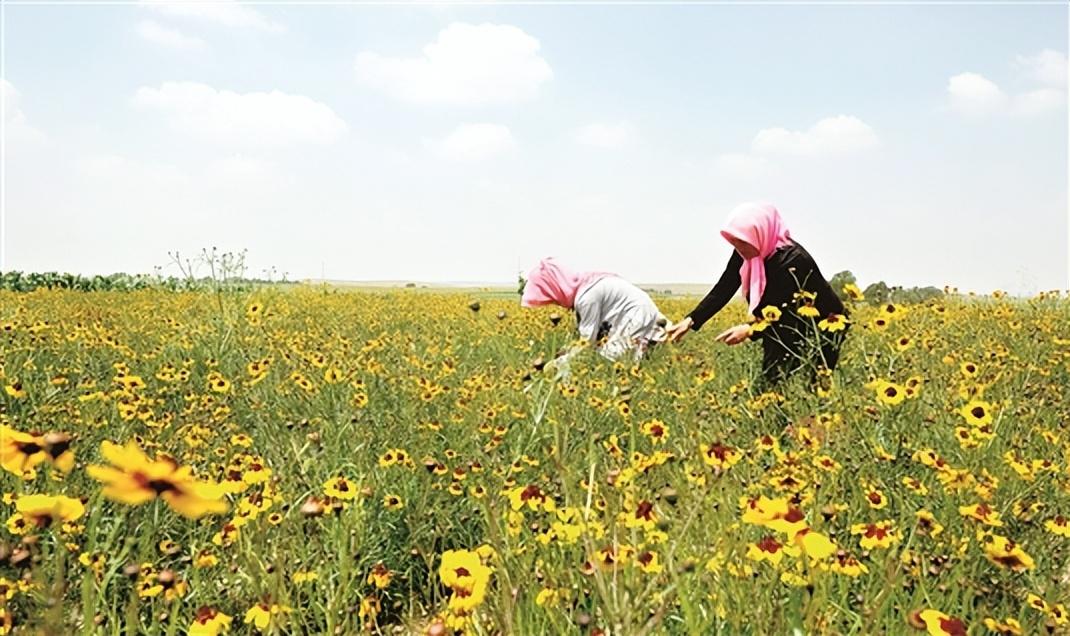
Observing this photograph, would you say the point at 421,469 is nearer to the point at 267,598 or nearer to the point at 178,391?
the point at 267,598

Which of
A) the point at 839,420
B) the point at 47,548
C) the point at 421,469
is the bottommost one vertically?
the point at 47,548

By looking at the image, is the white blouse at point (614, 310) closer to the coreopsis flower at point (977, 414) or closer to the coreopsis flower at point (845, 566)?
the coreopsis flower at point (977, 414)

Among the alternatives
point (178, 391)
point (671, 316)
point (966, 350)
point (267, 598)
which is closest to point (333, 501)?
point (267, 598)

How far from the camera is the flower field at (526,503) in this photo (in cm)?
127

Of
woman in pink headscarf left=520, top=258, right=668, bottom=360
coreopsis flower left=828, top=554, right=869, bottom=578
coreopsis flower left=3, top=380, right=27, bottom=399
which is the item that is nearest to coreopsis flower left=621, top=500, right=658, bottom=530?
coreopsis flower left=828, top=554, right=869, bottom=578

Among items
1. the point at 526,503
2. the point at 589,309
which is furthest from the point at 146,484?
the point at 589,309

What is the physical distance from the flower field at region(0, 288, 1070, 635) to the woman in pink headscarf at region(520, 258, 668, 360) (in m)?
1.16

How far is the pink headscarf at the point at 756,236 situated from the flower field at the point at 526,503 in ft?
1.87

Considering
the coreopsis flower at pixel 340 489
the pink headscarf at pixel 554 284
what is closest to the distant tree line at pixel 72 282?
the pink headscarf at pixel 554 284

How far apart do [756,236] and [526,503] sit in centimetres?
275

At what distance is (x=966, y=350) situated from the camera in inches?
174

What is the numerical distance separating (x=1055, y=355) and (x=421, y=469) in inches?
159

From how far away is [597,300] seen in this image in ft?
18.0

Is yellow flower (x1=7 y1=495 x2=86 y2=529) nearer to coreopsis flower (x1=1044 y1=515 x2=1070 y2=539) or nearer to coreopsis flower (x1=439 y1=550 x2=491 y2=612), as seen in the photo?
coreopsis flower (x1=439 y1=550 x2=491 y2=612)
